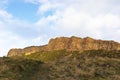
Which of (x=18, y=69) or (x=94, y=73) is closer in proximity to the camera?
(x=94, y=73)

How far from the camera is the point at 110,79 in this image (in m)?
26.2

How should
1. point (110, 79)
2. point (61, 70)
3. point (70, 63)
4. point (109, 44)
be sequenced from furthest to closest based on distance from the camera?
point (109, 44)
point (70, 63)
point (61, 70)
point (110, 79)

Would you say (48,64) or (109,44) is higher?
(109,44)

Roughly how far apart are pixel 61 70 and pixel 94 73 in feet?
A: 10.4

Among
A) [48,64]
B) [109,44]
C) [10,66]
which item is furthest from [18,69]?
[109,44]

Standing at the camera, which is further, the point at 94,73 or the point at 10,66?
the point at 10,66

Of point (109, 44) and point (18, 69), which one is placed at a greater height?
point (109, 44)

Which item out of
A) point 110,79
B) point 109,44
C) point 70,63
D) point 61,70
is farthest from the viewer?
point 109,44

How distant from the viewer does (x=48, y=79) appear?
2642cm

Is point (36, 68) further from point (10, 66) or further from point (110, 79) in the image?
point (110, 79)

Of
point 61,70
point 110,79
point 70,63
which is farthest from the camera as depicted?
point 70,63

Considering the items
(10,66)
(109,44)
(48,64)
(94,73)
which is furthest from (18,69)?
(109,44)

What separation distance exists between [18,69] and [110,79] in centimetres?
906

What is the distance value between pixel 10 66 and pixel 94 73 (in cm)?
839
